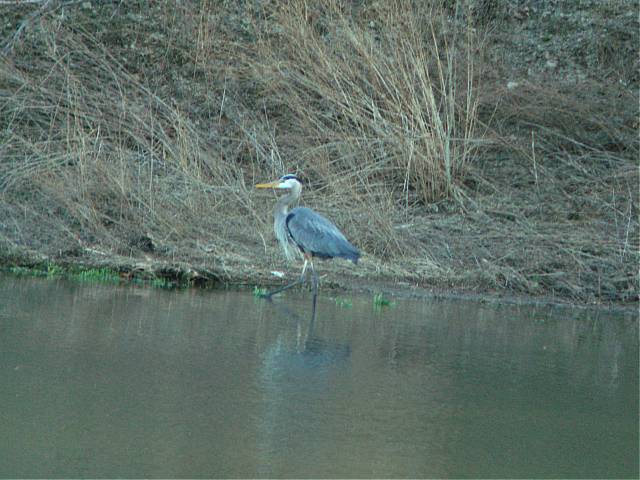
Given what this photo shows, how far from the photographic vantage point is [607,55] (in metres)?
15.2

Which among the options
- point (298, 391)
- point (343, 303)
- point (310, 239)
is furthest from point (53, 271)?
point (298, 391)

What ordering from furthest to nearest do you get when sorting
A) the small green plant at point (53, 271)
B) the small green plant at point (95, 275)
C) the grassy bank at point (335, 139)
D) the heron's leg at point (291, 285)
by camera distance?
the grassy bank at point (335, 139)
the small green plant at point (53, 271)
the small green plant at point (95, 275)
the heron's leg at point (291, 285)

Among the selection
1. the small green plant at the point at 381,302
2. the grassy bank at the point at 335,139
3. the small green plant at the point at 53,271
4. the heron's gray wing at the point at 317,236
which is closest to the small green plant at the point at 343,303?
the small green plant at the point at 381,302

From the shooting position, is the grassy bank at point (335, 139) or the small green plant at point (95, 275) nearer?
the small green plant at point (95, 275)

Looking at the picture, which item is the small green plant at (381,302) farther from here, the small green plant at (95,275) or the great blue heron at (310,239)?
the small green plant at (95,275)

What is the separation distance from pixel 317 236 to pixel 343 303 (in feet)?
2.36

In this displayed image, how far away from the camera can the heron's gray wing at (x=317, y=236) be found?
9.34 m

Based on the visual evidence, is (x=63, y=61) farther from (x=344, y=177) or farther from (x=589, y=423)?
(x=589, y=423)

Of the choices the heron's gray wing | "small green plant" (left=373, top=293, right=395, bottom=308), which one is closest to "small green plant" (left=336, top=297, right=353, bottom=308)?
"small green plant" (left=373, top=293, right=395, bottom=308)

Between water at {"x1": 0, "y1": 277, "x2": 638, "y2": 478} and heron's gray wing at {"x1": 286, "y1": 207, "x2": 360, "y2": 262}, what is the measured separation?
2.51ft

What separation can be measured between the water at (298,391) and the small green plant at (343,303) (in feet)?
0.77

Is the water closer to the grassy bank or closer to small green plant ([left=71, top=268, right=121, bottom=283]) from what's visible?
small green plant ([left=71, top=268, right=121, bottom=283])

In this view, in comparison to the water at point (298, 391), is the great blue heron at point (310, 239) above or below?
above

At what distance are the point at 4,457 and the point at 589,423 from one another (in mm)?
2925
